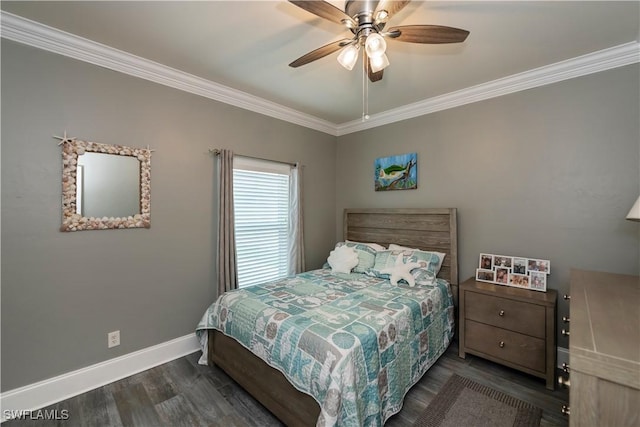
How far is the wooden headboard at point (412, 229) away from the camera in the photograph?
293cm

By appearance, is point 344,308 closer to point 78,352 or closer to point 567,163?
point 78,352

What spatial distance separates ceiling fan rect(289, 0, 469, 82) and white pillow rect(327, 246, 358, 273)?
2.05m

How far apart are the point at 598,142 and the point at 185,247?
148 inches

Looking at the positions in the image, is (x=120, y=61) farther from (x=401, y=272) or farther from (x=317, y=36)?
(x=401, y=272)

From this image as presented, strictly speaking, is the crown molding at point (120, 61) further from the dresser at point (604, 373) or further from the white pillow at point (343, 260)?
the dresser at point (604, 373)

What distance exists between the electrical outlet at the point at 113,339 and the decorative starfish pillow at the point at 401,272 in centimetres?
246

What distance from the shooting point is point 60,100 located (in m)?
2.02

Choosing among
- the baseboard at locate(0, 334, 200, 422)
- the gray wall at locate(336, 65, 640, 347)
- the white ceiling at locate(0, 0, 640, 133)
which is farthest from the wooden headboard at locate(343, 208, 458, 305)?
the baseboard at locate(0, 334, 200, 422)

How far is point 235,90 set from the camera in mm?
2898

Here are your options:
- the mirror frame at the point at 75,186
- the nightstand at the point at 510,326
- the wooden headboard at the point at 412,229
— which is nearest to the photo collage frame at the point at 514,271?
the nightstand at the point at 510,326

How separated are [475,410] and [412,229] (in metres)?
1.79

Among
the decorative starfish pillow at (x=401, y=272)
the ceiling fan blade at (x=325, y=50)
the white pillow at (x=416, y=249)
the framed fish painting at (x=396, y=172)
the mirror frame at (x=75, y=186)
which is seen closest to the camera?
the ceiling fan blade at (x=325, y=50)

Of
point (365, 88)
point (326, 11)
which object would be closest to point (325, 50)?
point (326, 11)

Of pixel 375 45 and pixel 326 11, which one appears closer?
pixel 326 11
